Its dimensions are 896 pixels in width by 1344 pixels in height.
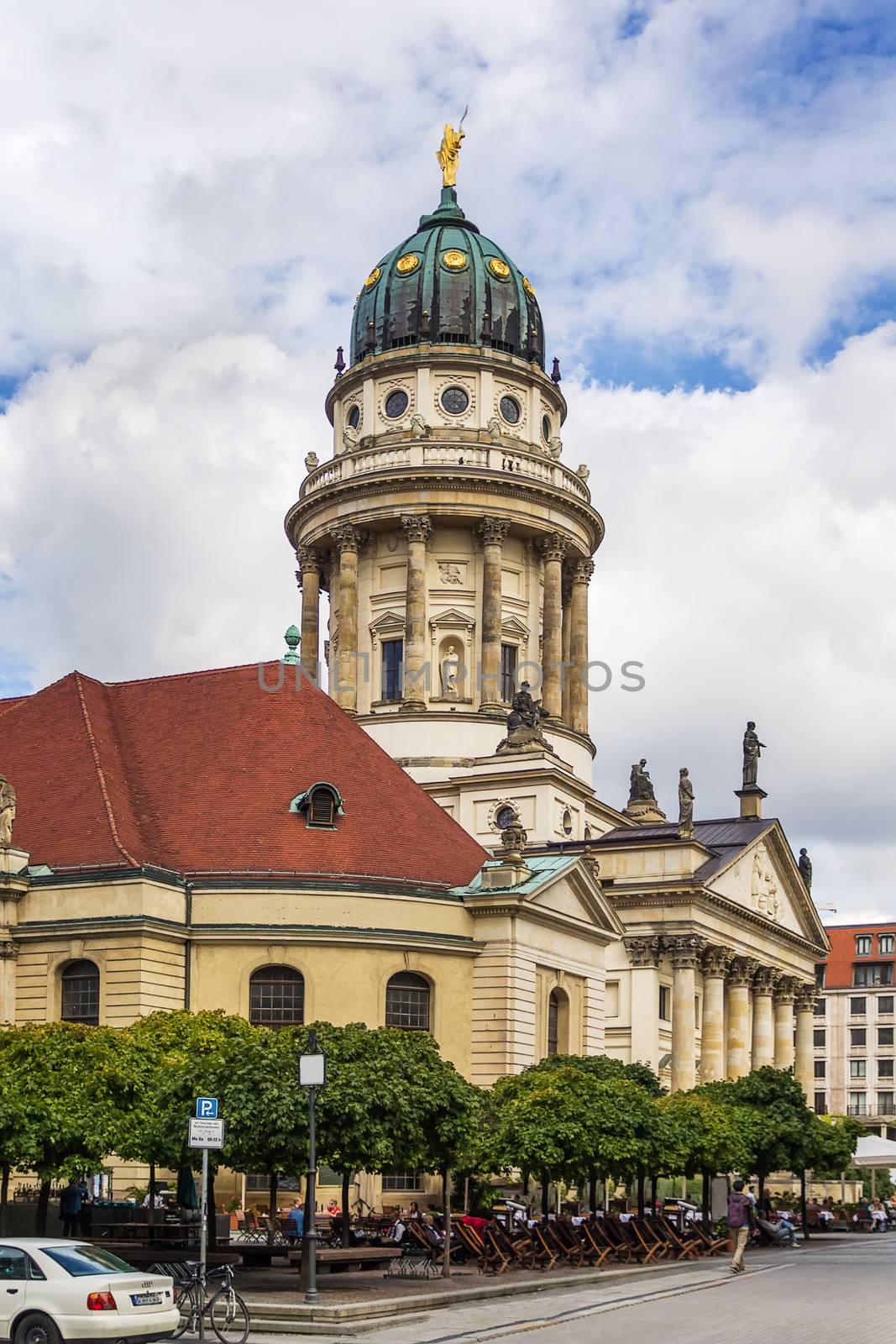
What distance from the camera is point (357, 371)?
83.6 metres

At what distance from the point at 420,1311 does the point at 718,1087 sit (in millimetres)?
30123

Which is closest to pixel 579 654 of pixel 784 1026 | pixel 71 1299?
pixel 784 1026

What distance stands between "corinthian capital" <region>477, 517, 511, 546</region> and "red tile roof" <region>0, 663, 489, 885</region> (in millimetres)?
21157

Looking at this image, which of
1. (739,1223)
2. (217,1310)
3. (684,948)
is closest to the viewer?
(217,1310)

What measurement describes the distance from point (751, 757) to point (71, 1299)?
66066 mm

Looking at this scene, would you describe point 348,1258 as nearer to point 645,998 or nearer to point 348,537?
point 645,998

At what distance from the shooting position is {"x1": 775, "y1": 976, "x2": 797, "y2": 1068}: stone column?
86438mm

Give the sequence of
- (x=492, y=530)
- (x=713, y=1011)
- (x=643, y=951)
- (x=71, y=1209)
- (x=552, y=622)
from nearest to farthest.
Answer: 1. (x=71, y=1209)
2. (x=643, y=951)
3. (x=713, y=1011)
4. (x=492, y=530)
5. (x=552, y=622)

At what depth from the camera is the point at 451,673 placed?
78875mm

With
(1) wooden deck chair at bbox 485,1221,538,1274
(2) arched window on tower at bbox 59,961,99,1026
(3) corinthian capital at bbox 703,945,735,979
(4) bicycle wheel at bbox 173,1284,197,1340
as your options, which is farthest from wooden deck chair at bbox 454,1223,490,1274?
(3) corinthian capital at bbox 703,945,735,979

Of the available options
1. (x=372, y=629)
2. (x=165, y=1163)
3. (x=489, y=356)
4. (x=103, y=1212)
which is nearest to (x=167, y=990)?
(x=103, y=1212)

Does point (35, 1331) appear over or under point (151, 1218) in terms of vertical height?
over

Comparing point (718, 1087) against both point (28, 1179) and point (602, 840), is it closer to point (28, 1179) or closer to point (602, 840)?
point (602, 840)

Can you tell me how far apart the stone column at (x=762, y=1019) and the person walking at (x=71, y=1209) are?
49.1 metres
